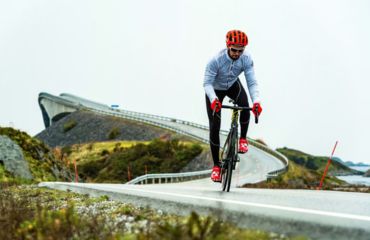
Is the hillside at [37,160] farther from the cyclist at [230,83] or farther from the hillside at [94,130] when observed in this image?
the hillside at [94,130]

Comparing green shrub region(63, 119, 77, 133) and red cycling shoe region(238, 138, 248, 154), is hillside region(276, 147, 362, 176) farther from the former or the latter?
red cycling shoe region(238, 138, 248, 154)

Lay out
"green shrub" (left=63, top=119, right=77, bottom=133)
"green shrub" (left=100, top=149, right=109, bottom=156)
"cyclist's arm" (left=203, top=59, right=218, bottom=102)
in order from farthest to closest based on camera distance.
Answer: "green shrub" (left=63, top=119, right=77, bottom=133), "green shrub" (left=100, top=149, right=109, bottom=156), "cyclist's arm" (left=203, top=59, right=218, bottom=102)

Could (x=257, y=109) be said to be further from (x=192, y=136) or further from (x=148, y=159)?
(x=192, y=136)

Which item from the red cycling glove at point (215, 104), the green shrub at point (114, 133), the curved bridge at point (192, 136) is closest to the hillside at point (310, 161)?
the curved bridge at point (192, 136)

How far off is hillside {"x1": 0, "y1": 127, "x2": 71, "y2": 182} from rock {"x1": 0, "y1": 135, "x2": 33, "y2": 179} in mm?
129

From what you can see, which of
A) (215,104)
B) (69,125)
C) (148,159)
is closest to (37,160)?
(215,104)

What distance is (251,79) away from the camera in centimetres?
905

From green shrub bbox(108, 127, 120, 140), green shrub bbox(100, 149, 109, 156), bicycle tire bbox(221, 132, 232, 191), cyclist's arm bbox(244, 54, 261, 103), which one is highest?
green shrub bbox(108, 127, 120, 140)

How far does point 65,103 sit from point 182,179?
7480 centimetres

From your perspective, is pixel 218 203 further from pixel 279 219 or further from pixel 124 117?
pixel 124 117

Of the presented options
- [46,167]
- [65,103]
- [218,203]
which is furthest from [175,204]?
[65,103]

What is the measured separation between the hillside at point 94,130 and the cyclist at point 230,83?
2151 inches

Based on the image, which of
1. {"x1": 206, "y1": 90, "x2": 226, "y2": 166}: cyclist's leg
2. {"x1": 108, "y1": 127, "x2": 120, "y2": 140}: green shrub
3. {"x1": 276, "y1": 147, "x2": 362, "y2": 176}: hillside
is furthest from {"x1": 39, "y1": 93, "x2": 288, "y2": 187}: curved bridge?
{"x1": 276, "y1": 147, "x2": 362, "y2": 176}: hillside

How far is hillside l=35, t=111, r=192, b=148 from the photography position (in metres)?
74.1
